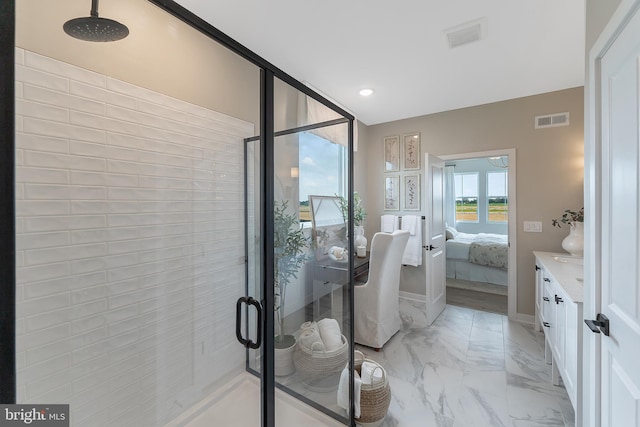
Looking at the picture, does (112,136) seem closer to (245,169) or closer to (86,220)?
(86,220)

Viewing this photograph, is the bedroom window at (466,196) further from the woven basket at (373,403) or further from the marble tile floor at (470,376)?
the woven basket at (373,403)

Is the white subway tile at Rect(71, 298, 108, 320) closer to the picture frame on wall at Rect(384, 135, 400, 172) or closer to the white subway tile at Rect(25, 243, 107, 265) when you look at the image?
the white subway tile at Rect(25, 243, 107, 265)

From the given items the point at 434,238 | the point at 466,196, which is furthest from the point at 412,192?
the point at 466,196

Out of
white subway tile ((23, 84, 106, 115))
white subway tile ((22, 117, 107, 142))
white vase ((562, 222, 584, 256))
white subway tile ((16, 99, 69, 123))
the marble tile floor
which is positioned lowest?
the marble tile floor

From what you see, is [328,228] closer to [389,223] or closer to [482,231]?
[389,223]

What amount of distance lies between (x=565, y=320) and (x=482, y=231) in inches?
225

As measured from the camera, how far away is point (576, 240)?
2.53m

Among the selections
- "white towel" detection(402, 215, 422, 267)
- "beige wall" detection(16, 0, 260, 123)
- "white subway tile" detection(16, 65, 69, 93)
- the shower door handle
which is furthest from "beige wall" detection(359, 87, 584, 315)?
"white subway tile" detection(16, 65, 69, 93)

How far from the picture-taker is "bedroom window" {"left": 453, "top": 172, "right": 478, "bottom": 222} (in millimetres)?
6820

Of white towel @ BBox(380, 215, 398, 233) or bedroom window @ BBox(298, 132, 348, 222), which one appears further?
white towel @ BBox(380, 215, 398, 233)

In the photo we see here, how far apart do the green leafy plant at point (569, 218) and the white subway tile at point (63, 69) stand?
384 centimetres

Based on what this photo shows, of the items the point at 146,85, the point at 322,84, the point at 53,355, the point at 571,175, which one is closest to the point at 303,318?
the point at 53,355

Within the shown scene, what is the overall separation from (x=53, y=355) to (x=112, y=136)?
88cm

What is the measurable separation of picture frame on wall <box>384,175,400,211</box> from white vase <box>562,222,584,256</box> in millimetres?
1900
